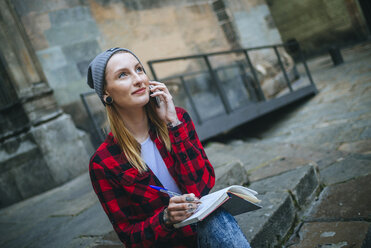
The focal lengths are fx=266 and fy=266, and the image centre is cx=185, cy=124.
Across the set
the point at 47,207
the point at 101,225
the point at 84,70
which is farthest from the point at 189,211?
the point at 84,70

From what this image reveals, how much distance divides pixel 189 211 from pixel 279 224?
3.03 ft

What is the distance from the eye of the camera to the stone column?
3830 mm

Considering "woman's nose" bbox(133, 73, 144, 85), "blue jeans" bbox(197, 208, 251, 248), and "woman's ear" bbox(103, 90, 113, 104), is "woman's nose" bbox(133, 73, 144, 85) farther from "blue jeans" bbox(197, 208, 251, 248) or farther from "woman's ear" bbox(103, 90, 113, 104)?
"blue jeans" bbox(197, 208, 251, 248)

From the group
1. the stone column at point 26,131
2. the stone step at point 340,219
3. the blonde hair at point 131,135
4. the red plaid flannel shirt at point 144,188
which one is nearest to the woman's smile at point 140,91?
the blonde hair at point 131,135

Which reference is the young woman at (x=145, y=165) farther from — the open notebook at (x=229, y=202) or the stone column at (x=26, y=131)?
the stone column at (x=26, y=131)

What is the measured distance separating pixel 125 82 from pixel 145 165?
1.30 ft

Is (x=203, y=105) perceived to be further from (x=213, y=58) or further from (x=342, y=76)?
(x=342, y=76)

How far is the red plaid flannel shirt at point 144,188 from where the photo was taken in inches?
42.7

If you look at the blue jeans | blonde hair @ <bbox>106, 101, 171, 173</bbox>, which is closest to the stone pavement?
the blue jeans

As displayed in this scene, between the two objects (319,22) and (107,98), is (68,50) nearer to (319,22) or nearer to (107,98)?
(107,98)

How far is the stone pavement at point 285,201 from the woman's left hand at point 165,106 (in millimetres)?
812

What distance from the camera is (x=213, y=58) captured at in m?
7.01

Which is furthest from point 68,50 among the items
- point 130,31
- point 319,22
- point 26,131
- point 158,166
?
point 319,22

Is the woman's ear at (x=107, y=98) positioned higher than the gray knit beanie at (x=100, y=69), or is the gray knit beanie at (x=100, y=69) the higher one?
the gray knit beanie at (x=100, y=69)
